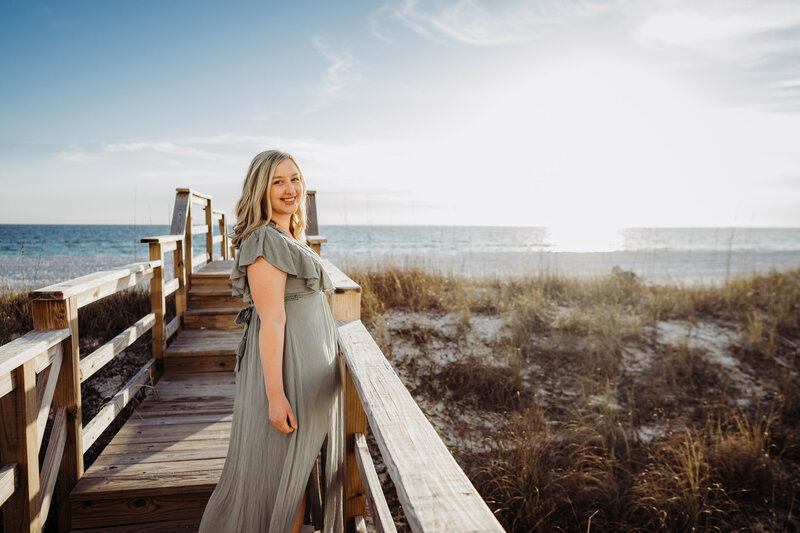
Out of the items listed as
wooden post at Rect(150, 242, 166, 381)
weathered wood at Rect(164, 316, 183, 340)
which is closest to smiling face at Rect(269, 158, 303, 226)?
wooden post at Rect(150, 242, 166, 381)

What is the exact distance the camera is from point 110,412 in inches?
105

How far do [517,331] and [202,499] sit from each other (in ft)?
15.7

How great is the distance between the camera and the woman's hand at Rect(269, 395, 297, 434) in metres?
1.43

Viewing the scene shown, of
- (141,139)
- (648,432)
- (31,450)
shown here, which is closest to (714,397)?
(648,432)

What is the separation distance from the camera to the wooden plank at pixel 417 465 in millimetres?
600

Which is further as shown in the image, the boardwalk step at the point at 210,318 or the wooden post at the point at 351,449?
the boardwalk step at the point at 210,318

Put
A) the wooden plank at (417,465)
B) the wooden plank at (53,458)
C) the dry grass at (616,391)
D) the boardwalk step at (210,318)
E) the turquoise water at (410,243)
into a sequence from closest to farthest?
the wooden plank at (417,465), the wooden plank at (53,458), the dry grass at (616,391), the boardwalk step at (210,318), the turquoise water at (410,243)

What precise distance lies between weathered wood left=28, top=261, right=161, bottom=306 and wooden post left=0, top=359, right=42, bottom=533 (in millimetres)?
377

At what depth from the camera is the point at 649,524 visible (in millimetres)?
3193

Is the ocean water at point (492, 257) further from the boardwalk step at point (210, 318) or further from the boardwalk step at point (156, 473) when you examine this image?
the boardwalk step at point (156, 473)

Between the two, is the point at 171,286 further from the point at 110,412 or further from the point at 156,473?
the point at 156,473

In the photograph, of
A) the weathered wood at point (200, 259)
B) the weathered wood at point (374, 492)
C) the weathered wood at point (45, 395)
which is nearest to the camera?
the weathered wood at point (374, 492)

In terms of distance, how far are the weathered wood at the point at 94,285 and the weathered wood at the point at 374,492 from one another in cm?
151

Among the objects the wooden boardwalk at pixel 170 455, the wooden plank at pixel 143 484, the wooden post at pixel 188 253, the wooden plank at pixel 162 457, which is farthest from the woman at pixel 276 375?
the wooden post at pixel 188 253
